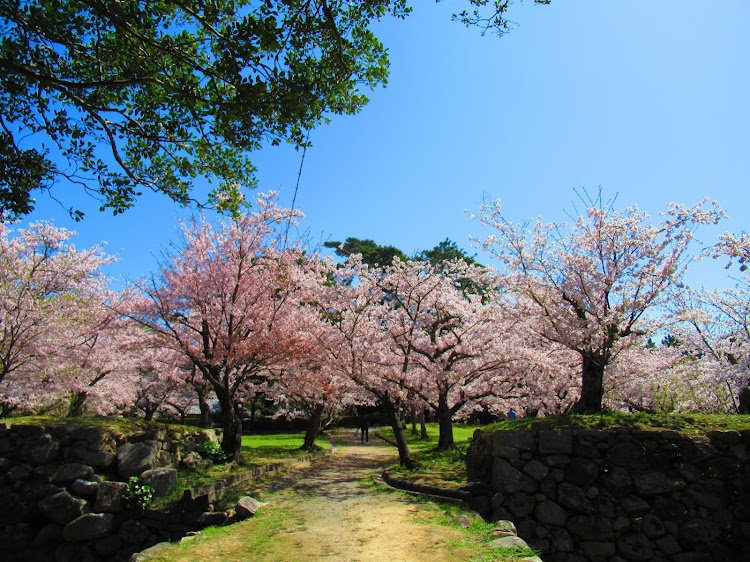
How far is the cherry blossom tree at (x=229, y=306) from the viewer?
36.0 ft

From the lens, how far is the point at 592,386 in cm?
877

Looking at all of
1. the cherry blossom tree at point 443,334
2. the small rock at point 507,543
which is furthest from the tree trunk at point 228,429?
the small rock at point 507,543

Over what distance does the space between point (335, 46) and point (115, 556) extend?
29.5 feet

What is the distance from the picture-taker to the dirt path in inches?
198

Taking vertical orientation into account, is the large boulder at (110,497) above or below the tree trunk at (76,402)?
below

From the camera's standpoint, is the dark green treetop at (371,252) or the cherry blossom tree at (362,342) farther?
the dark green treetop at (371,252)

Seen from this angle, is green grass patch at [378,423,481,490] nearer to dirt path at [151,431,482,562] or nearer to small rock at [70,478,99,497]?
dirt path at [151,431,482,562]

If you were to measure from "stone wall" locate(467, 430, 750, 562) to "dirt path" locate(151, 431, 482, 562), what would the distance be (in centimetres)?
185

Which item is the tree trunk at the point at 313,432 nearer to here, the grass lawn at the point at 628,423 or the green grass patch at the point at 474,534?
the grass lawn at the point at 628,423

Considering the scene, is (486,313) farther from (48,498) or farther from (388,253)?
(388,253)

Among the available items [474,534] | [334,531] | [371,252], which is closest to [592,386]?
[474,534]

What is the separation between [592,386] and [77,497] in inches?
411

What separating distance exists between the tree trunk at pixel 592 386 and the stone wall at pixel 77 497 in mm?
7601

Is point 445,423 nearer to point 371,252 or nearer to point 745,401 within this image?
point 745,401
